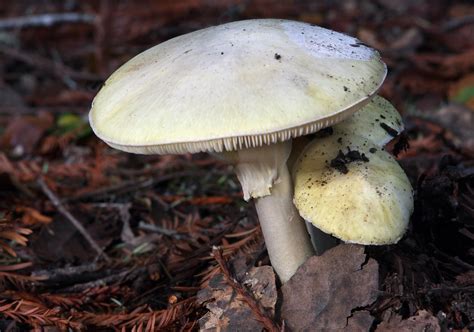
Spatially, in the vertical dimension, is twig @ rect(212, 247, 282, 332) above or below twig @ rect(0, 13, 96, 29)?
above

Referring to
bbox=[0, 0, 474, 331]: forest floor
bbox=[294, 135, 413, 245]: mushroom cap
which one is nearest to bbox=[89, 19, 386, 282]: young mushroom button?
bbox=[294, 135, 413, 245]: mushroom cap

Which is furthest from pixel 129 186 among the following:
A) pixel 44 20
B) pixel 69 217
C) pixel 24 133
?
pixel 44 20

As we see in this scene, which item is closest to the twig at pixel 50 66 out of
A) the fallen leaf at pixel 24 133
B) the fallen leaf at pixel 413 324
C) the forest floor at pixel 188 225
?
the forest floor at pixel 188 225

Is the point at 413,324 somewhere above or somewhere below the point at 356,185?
below

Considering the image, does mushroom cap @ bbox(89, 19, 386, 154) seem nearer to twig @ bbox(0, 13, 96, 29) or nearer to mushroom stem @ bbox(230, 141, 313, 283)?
mushroom stem @ bbox(230, 141, 313, 283)

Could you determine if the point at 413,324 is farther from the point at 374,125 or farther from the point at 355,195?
the point at 374,125

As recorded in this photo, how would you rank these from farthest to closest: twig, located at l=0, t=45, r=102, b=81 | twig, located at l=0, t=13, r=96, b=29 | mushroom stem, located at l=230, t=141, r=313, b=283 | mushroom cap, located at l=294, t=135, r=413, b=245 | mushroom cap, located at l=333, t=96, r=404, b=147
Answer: twig, located at l=0, t=13, r=96, b=29
twig, located at l=0, t=45, r=102, b=81
mushroom cap, located at l=333, t=96, r=404, b=147
mushroom stem, located at l=230, t=141, r=313, b=283
mushroom cap, located at l=294, t=135, r=413, b=245

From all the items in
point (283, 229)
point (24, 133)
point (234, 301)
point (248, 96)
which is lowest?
point (24, 133)

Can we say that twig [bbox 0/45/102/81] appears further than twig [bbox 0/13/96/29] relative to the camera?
No
